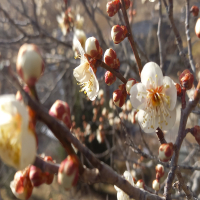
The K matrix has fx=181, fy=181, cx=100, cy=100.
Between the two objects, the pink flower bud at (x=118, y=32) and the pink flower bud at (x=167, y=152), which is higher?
the pink flower bud at (x=118, y=32)

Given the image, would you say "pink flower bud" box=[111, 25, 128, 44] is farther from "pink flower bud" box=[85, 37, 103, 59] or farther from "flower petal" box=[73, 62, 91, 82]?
"flower petal" box=[73, 62, 91, 82]

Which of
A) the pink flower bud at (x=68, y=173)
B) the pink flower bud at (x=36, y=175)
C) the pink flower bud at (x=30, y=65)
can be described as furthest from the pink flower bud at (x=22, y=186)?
the pink flower bud at (x=30, y=65)

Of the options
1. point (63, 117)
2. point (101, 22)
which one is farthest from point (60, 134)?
point (101, 22)

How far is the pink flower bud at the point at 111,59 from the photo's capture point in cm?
65

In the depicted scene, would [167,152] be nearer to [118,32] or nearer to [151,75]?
[151,75]

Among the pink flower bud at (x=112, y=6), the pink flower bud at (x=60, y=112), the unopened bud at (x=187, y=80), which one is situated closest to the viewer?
the pink flower bud at (x=60, y=112)

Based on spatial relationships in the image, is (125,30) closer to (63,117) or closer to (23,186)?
(63,117)

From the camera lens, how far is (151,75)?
2.09 feet

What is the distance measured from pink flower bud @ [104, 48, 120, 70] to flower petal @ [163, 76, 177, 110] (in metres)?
0.18

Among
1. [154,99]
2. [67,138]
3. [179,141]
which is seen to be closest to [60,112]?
[67,138]

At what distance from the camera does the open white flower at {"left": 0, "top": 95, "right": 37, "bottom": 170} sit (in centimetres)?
34

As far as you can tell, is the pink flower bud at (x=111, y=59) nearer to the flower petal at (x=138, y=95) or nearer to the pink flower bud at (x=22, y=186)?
the flower petal at (x=138, y=95)

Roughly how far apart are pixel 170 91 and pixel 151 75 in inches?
3.4

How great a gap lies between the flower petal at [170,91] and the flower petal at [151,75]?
Answer: 28 millimetres
